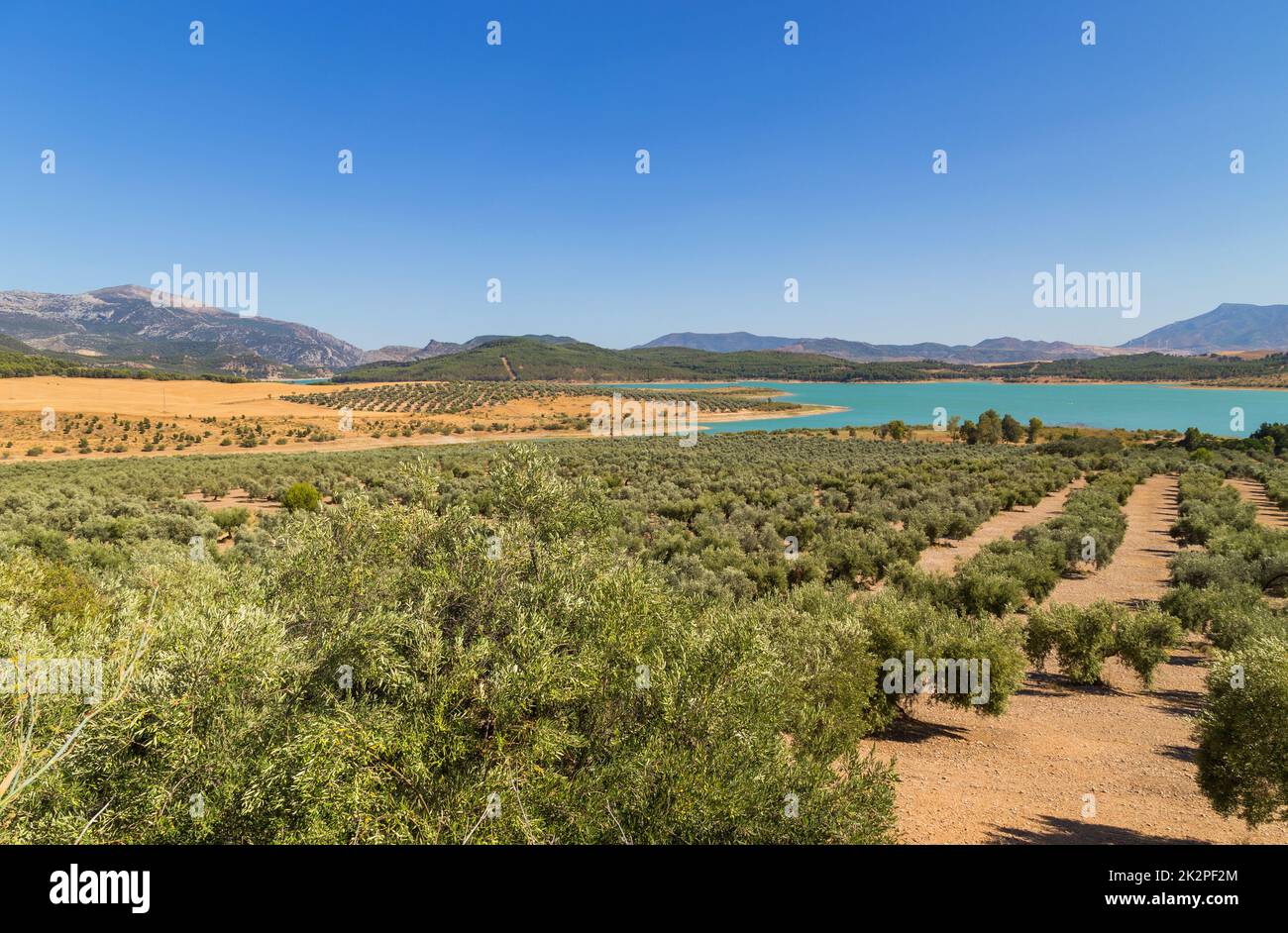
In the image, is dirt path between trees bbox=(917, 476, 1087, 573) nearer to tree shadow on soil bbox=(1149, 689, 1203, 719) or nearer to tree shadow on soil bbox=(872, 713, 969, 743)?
tree shadow on soil bbox=(1149, 689, 1203, 719)

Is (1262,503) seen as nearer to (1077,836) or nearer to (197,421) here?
(1077,836)

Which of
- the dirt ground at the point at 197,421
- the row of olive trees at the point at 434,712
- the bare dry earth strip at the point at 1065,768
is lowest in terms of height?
the bare dry earth strip at the point at 1065,768

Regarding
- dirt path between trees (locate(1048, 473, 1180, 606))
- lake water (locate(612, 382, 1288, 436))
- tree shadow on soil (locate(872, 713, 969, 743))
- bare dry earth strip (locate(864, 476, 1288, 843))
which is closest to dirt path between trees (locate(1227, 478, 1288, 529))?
dirt path between trees (locate(1048, 473, 1180, 606))

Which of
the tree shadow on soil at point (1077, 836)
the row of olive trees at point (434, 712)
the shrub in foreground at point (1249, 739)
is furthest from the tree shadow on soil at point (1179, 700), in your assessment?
the row of olive trees at point (434, 712)

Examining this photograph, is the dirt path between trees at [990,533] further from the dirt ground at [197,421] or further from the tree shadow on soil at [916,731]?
the dirt ground at [197,421]
